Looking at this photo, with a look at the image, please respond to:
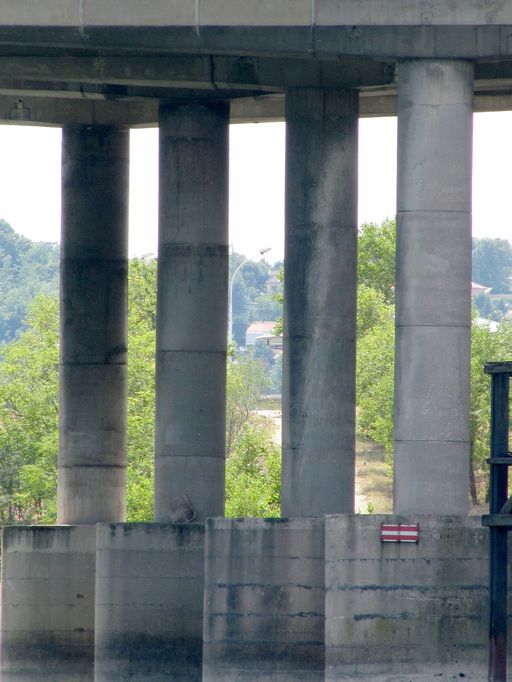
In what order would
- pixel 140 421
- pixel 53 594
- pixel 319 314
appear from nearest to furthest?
pixel 319 314 → pixel 53 594 → pixel 140 421

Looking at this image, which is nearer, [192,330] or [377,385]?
[192,330]

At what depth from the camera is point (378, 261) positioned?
12381 cm

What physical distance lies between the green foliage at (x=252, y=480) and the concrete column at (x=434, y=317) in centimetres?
3911

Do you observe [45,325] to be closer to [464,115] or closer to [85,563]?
[85,563]

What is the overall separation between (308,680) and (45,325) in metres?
61.6

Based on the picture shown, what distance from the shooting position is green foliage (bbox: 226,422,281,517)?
266 ft

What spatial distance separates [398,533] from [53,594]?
535 inches

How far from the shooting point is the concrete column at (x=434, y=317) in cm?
4116

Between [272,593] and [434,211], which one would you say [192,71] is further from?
[272,593]

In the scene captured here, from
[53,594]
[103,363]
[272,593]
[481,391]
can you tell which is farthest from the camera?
[481,391]

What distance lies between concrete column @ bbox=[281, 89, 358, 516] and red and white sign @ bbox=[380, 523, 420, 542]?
5894 mm

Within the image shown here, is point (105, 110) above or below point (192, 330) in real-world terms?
above

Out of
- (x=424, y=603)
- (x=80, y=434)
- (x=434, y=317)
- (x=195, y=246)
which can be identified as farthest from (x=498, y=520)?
(x=80, y=434)

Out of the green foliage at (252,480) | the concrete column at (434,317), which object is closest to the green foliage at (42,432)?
the green foliage at (252,480)
